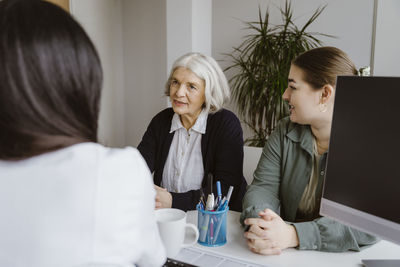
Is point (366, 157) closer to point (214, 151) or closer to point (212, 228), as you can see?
point (212, 228)

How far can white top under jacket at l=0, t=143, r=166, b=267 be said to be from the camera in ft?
1.63

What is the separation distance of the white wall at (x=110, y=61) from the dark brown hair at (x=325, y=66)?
8.31ft

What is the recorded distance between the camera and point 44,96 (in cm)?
52

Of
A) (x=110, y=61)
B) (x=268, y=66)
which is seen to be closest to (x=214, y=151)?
(x=268, y=66)

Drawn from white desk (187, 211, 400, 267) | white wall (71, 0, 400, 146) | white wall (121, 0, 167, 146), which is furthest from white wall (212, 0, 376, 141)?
white desk (187, 211, 400, 267)

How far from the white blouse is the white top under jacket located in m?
1.28

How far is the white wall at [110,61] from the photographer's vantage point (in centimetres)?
356

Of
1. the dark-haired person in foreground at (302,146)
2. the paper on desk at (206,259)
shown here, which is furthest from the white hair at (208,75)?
the paper on desk at (206,259)

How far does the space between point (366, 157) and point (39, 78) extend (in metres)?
0.77

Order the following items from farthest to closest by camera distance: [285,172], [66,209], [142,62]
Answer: [142,62] → [285,172] → [66,209]

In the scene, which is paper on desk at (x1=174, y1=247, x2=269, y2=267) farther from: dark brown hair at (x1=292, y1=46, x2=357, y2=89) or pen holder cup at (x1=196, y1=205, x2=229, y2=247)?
dark brown hair at (x1=292, y1=46, x2=357, y2=89)

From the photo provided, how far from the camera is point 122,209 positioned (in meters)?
0.52

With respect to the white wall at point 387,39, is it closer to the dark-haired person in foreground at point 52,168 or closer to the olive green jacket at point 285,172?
the olive green jacket at point 285,172

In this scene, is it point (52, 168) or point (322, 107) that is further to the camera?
point (322, 107)
